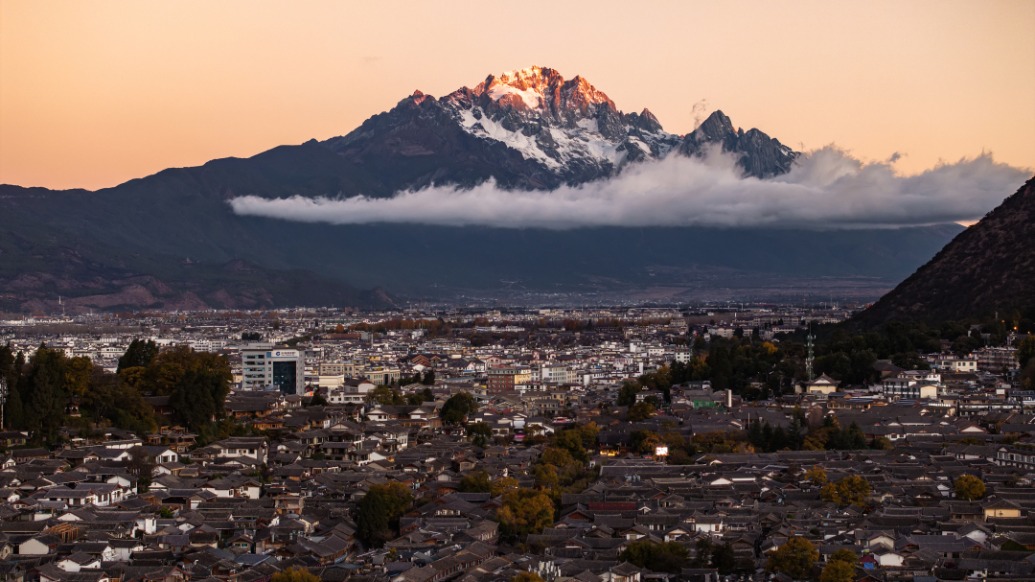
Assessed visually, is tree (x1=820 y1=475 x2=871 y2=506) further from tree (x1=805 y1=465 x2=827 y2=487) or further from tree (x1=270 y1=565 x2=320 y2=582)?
tree (x1=270 y1=565 x2=320 y2=582)

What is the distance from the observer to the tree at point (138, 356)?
181ft

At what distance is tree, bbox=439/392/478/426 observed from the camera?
54.8 metres

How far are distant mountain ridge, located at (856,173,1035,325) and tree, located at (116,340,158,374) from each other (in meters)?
39.5

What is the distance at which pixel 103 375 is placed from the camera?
5266 centimetres

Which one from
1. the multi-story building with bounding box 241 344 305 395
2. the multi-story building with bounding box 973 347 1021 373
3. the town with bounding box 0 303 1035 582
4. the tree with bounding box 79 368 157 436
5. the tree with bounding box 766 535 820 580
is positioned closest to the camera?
the tree with bounding box 766 535 820 580

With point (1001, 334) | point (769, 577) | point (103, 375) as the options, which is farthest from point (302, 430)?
point (1001, 334)

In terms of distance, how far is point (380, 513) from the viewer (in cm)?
3516

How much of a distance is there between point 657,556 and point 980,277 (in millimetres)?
56341

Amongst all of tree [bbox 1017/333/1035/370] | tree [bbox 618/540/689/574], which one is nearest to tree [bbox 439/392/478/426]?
tree [bbox 1017/333/1035/370]

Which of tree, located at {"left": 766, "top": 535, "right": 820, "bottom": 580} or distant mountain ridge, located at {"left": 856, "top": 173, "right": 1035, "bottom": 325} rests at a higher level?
distant mountain ridge, located at {"left": 856, "top": 173, "right": 1035, "bottom": 325}

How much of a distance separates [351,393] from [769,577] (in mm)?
37500

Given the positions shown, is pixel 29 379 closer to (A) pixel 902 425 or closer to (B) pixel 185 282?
(A) pixel 902 425

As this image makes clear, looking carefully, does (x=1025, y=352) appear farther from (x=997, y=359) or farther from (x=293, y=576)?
(x=293, y=576)

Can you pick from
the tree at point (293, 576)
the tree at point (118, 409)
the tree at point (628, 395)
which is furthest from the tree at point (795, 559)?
the tree at point (628, 395)
